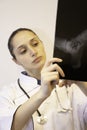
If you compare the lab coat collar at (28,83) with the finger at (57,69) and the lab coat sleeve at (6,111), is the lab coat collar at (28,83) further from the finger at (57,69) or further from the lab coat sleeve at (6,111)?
the finger at (57,69)

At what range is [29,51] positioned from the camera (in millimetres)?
952

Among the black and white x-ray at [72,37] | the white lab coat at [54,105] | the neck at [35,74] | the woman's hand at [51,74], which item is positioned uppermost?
the black and white x-ray at [72,37]

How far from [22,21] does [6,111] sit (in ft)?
1.87

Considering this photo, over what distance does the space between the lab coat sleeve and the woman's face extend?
0.58ft

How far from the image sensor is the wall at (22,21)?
1.21 m

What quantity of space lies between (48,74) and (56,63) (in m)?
0.04

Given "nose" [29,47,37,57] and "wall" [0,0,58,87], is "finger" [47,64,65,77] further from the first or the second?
"wall" [0,0,58,87]

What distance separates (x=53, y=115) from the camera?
3.13ft

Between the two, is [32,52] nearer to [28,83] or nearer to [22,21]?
[28,83]

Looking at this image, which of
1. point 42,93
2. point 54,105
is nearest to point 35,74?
point 54,105

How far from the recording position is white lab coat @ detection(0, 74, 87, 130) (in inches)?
36.8

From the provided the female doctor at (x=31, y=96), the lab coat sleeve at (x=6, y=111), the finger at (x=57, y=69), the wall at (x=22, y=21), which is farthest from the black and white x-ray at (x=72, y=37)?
the wall at (x=22, y=21)

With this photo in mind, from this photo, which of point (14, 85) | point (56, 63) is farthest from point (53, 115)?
point (56, 63)

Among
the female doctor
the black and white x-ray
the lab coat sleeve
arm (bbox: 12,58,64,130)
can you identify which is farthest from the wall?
the black and white x-ray
